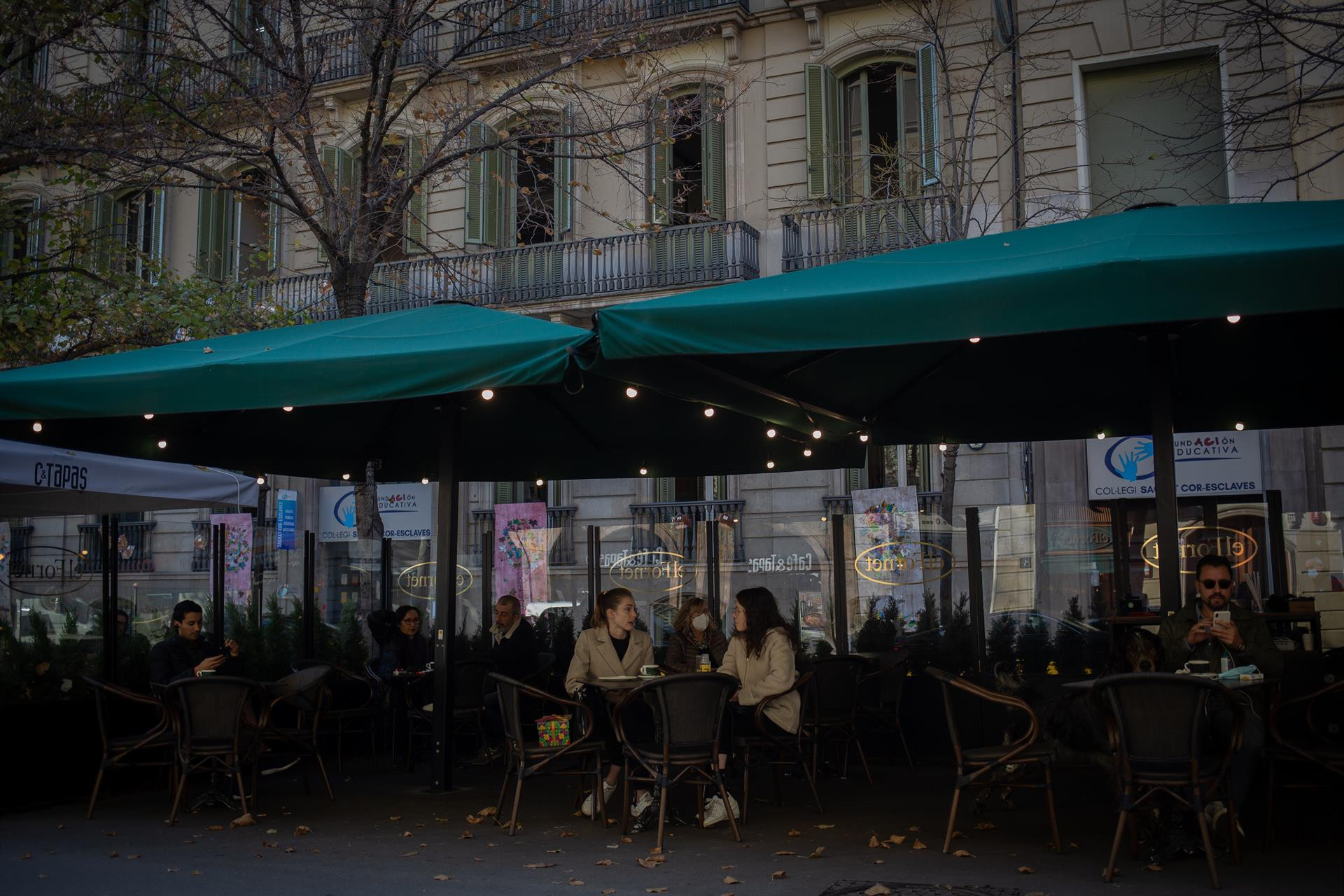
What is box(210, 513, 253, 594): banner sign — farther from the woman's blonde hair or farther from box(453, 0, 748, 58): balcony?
the woman's blonde hair

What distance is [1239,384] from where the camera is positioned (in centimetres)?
856

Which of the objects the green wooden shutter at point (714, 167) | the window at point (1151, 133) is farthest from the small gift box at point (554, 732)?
the green wooden shutter at point (714, 167)

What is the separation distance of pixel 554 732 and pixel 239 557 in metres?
6.57

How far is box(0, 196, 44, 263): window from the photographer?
13.7 metres

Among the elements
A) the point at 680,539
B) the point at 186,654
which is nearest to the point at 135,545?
the point at 680,539

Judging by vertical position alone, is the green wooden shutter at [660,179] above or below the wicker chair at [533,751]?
above

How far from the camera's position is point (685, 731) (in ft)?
22.6

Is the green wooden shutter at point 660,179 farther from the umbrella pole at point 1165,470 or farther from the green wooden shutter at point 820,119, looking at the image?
the umbrella pole at point 1165,470

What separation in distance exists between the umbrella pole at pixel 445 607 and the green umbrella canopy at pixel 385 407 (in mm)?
265

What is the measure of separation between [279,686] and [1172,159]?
13525 mm

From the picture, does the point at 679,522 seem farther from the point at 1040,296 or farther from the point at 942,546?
the point at 1040,296

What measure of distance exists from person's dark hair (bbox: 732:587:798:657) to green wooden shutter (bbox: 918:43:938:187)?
10978 mm

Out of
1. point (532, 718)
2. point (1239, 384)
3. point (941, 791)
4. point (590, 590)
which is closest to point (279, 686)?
point (532, 718)

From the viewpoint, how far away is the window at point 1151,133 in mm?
16250
